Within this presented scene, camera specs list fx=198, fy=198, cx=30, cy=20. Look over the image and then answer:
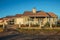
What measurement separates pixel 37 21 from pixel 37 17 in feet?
3.37

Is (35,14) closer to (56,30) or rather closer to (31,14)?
(31,14)

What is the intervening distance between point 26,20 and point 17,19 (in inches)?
136

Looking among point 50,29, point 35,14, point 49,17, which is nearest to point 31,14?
point 35,14

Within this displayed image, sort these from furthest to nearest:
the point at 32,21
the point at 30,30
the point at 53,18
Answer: the point at 53,18 → the point at 32,21 → the point at 30,30

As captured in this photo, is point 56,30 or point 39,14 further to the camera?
point 39,14

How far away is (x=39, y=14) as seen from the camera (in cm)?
5041

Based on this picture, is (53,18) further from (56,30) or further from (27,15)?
(56,30)

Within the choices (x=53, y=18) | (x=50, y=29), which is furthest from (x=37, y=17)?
(x=50, y=29)

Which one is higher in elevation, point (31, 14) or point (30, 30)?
point (31, 14)

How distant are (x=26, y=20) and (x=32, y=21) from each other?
7.87 ft

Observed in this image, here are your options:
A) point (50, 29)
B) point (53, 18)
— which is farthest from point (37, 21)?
point (50, 29)

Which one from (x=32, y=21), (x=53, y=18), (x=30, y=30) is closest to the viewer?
(x=30, y=30)

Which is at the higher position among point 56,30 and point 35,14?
point 35,14

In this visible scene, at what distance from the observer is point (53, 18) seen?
5212cm
